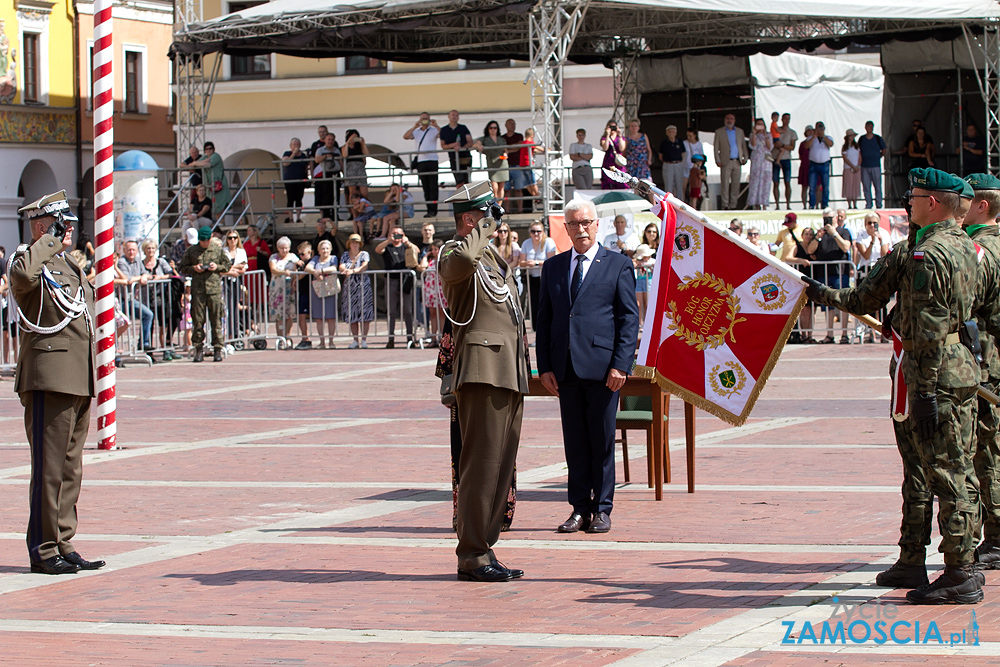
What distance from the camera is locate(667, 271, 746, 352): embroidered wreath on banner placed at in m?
8.71

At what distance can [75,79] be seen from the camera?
153ft

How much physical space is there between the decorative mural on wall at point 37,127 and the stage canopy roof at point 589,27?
653 inches

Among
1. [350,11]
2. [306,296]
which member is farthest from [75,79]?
[306,296]

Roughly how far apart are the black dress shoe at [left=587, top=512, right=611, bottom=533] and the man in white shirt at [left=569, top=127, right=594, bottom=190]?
18.8 m

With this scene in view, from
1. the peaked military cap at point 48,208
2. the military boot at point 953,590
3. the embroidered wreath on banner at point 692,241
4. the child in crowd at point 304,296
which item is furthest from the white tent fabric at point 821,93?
the military boot at point 953,590

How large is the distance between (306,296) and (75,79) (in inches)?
1015

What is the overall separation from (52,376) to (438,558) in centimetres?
226

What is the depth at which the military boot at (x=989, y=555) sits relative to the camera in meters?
7.37

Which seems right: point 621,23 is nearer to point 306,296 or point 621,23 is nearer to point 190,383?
point 306,296

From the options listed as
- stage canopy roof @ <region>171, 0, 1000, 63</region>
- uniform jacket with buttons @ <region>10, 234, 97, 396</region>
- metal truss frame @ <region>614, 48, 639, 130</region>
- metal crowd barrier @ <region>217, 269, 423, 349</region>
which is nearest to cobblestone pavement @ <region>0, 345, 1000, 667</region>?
uniform jacket with buttons @ <region>10, 234, 97, 396</region>

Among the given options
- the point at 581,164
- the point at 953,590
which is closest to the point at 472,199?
the point at 953,590

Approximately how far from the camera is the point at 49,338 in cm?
819

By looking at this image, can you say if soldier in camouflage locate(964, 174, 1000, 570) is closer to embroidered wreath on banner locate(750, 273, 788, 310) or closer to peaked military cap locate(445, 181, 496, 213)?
embroidered wreath on banner locate(750, 273, 788, 310)

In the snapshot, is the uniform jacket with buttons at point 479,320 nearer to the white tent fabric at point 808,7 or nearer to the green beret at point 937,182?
the green beret at point 937,182
